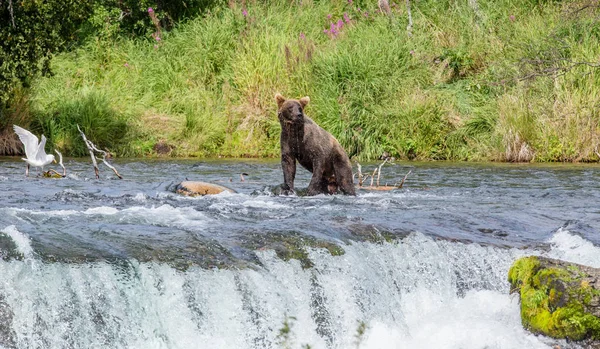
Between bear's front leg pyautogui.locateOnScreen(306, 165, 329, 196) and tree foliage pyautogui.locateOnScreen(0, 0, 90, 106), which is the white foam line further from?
tree foliage pyautogui.locateOnScreen(0, 0, 90, 106)

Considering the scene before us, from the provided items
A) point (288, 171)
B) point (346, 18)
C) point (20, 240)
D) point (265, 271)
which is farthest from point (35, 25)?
point (265, 271)

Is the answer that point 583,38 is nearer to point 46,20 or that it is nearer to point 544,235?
point 46,20

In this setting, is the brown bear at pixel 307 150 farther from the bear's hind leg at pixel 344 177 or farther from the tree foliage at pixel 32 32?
the tree foliage at pixel 32 32

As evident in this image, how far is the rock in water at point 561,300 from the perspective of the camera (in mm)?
5832

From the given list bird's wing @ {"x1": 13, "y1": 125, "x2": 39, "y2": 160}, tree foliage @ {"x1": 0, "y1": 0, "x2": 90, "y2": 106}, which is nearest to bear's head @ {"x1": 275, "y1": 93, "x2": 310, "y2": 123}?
bird's wing @ {"x1": 13, "y1": 125, "x2": 39, "y2": 160}

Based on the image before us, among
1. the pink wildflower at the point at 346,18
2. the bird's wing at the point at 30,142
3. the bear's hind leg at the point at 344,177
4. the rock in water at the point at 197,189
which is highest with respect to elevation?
the pink wildflower at the point at 346,18

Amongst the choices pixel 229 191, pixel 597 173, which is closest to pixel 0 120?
pixel 229 191

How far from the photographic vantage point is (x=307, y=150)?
32.8 feet

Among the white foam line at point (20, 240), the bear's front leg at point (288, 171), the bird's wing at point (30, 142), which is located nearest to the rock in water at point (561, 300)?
the white foam line at point (20, 240)

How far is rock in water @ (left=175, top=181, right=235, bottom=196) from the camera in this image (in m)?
10.1

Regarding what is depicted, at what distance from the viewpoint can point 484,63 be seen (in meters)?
19.7

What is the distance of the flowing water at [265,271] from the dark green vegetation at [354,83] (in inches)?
314

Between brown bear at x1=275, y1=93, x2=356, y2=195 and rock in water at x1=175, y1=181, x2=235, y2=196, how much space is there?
2.33 feet

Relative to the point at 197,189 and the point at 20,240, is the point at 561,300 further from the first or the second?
the point at 197,189
